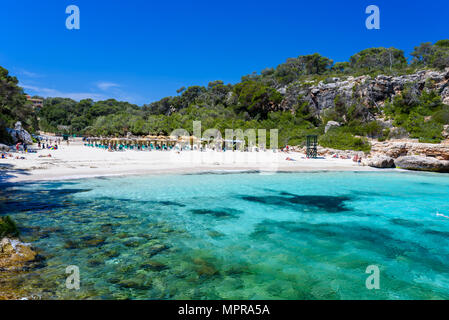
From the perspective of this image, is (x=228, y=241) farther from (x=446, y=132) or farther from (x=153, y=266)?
(x=446, y=132)

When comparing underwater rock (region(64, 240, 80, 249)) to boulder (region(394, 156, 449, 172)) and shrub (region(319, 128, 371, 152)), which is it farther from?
shrub (region(319, 128, 371, 152))

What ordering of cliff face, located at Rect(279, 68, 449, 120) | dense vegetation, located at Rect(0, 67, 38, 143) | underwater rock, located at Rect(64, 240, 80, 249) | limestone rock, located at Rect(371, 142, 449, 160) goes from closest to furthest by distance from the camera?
underwater rock, located at Rect(64, 240, 80, 249)
limestone rock, located at Rect(371, 142, 449, 160)
dense vegetation, located at Rect(0, 67, 38, 143)
cliff face, located at Rect(279, 68, 449, 120)

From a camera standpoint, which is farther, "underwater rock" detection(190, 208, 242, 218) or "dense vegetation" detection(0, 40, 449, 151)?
"dense vegetation" detection(0, 40, 449, 151)

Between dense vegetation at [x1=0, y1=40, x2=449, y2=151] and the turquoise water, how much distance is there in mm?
24061

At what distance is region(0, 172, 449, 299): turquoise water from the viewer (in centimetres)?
465

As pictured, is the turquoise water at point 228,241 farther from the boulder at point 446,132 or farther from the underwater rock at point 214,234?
the boulder at point 446,132

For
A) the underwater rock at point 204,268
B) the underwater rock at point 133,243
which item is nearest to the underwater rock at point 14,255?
the underwater rock at point 133,243

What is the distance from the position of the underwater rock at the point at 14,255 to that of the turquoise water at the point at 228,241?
0.29 metres

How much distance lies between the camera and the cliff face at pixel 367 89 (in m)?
42.5

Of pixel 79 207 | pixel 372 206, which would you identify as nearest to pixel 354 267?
pixel 372 206

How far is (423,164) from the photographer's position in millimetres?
20984

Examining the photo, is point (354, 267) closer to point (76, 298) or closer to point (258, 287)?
point (258, 287)

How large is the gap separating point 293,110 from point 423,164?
3590 cm

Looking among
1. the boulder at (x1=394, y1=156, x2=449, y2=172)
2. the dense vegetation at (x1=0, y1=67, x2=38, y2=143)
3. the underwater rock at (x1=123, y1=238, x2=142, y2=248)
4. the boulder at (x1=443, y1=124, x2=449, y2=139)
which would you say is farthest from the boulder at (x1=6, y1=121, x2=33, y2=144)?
the boulder at (x1=443, y1=124, x2=449, y2=139)
